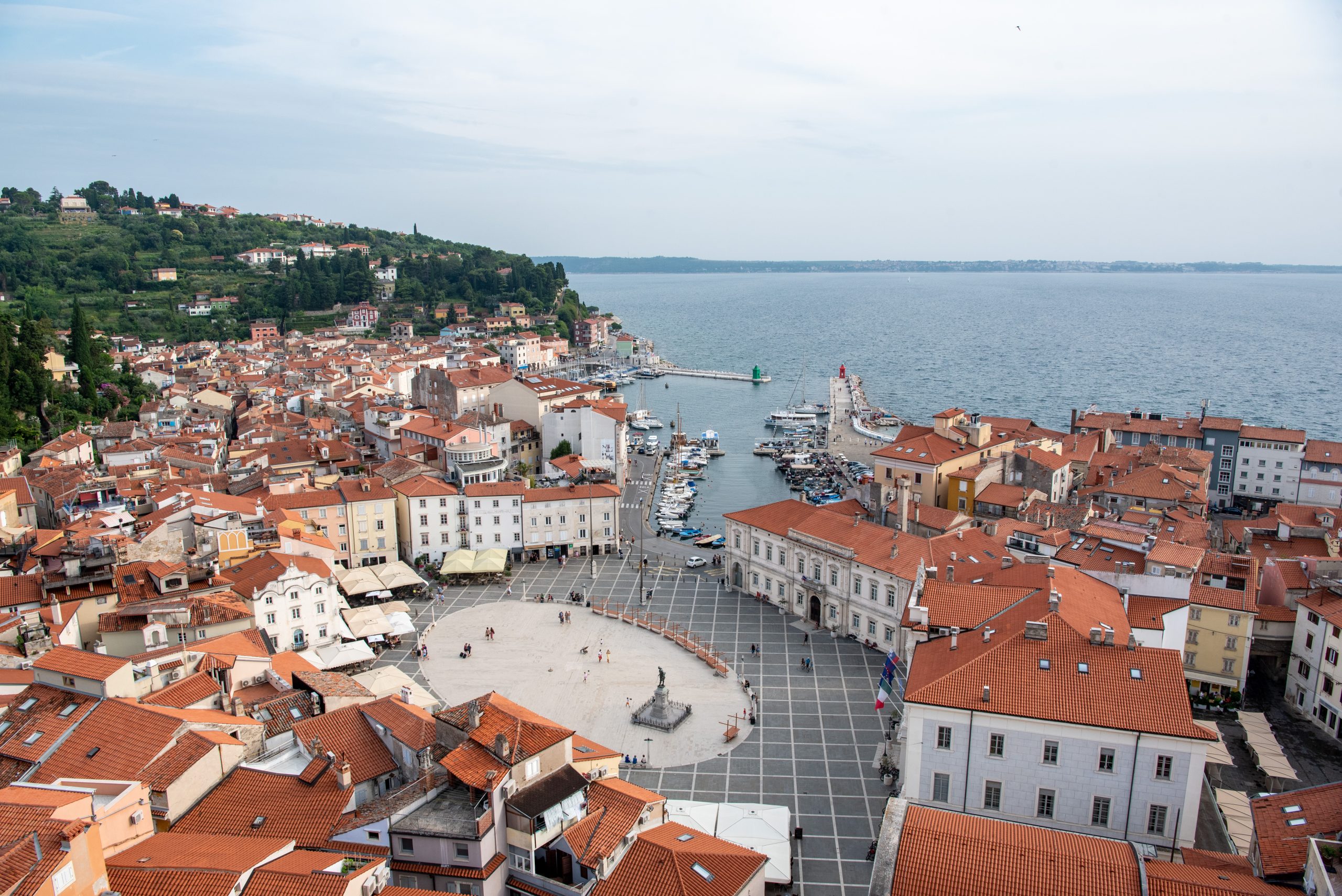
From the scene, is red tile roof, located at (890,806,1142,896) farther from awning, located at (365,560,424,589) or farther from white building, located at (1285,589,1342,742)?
awning, located at (365,560,424,589)

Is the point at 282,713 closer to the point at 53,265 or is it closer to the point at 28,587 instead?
the point at 28,587

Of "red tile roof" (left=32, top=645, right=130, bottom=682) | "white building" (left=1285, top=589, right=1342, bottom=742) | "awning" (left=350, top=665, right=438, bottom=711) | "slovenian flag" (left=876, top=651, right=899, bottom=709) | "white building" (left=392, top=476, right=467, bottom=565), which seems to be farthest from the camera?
"white building" (left=392, top=476, right=467, bottom=565)

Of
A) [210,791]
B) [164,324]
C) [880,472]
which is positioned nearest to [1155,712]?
[210,791]

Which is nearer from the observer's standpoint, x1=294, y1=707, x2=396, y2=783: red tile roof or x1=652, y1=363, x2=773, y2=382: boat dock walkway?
x1=294, y1=707, x2=396, y2=783: red tile roof

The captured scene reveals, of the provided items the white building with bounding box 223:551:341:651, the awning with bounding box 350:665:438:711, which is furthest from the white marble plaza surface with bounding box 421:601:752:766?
the white building with bounding box 223:551:341:651

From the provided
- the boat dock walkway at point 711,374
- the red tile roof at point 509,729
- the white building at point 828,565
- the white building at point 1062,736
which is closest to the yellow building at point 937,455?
the white building at point 828,565

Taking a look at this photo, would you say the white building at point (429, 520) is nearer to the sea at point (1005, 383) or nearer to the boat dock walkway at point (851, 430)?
the sea at point (1005, 383)
